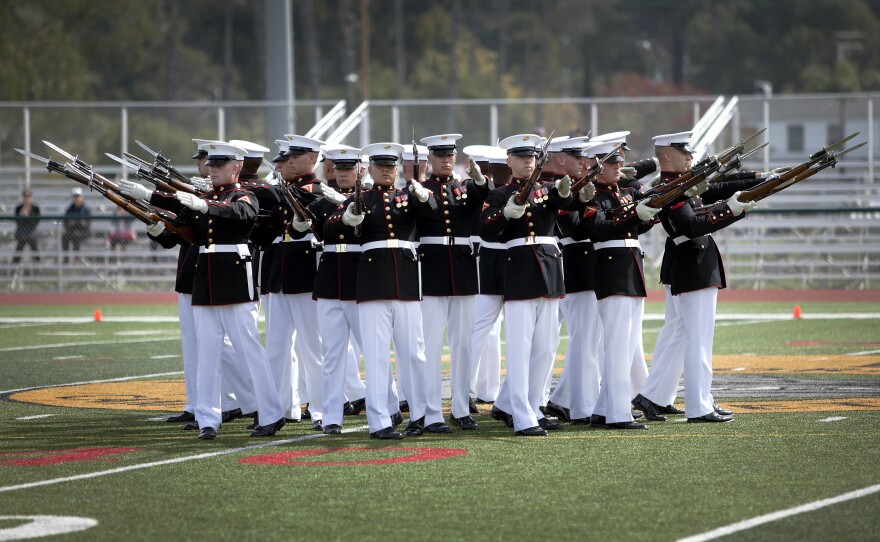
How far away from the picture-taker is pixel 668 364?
10453 mm

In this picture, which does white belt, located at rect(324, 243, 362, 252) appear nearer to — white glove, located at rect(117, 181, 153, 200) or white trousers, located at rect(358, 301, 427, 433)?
white trousers, located at rect(358, 301, 427, 433)

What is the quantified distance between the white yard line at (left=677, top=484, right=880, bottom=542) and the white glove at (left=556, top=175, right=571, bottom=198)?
2.84 metres

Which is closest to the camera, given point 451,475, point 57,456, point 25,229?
point 451,475

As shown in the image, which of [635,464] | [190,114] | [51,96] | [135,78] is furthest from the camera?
[135,78]

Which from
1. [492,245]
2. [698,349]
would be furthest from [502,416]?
[698,349]

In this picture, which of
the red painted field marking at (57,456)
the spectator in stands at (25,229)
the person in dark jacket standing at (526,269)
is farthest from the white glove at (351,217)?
the spectator in stands at (25,229)

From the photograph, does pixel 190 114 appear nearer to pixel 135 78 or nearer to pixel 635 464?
pixel 135 78

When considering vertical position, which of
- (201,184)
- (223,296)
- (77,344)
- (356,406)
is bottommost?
(356,406)

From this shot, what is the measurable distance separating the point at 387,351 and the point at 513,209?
4.44 ft

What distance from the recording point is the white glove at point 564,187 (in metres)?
9.18

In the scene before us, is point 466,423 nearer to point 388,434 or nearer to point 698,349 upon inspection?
point 388,434

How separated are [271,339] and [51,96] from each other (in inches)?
1466

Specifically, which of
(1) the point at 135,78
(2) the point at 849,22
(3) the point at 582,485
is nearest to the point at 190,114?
(1) the point at 135,78

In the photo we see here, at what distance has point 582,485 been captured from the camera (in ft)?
24.9
